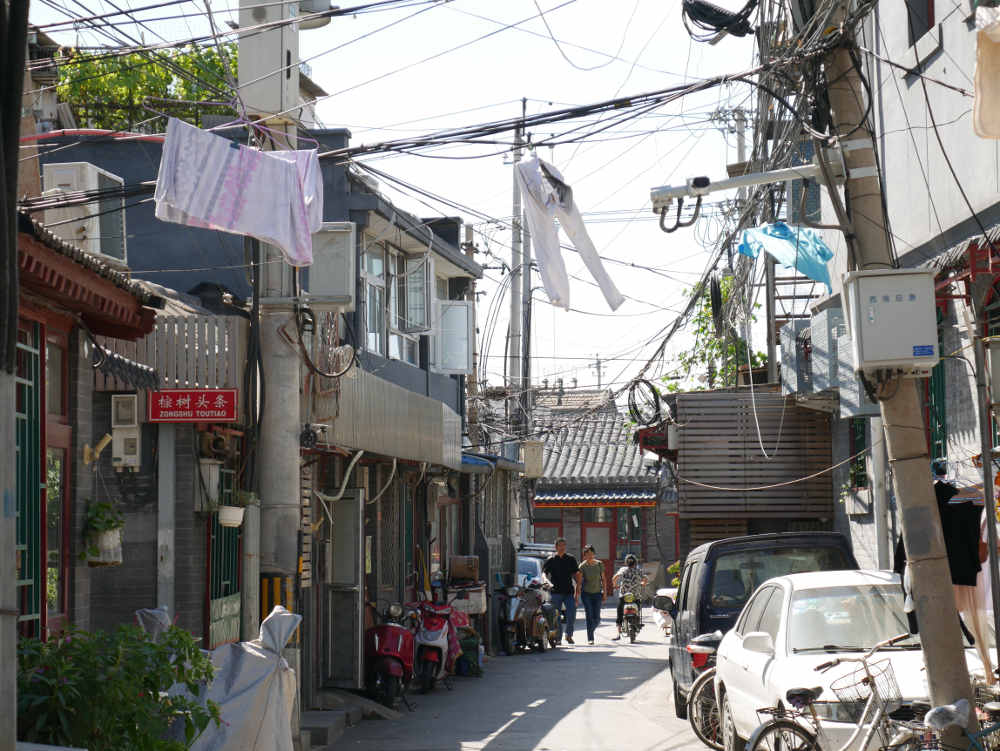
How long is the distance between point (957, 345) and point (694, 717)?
485 cm

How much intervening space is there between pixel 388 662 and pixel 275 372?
604cm

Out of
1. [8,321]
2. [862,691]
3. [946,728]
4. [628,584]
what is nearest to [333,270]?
[862,691]

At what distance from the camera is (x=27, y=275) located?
792cm

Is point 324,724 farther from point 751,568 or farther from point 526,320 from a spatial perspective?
point 526,320

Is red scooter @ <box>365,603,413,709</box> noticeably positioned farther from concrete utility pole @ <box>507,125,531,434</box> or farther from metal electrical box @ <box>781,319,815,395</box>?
concrete utility pole @ <box>507,125,531,434</box>

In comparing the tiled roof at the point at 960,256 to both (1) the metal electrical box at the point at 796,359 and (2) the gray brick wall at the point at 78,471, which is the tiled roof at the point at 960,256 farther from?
(1) the metal electrical box at the point at 796,359

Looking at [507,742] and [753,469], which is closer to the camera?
[507,742]

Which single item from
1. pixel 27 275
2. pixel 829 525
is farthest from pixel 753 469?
Answer: pixel 27 275

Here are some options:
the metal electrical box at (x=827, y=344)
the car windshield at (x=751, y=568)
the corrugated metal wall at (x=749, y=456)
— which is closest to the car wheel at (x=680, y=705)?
the car windshield at (x=751, y=568)

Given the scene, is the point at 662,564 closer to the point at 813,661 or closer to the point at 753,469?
the point at 753,469

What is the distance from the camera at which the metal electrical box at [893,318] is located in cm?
870

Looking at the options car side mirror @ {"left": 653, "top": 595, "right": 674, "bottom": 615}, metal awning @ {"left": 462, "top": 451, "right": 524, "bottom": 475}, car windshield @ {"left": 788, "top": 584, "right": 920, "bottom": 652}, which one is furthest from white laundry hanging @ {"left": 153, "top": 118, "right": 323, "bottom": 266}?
metal awning @ {"left": 462, "top": 451, "right": 524, "bottom": 475}

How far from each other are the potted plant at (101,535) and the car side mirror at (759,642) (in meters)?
4.85

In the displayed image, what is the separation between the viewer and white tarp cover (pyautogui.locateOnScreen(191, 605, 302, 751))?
9414 mm
